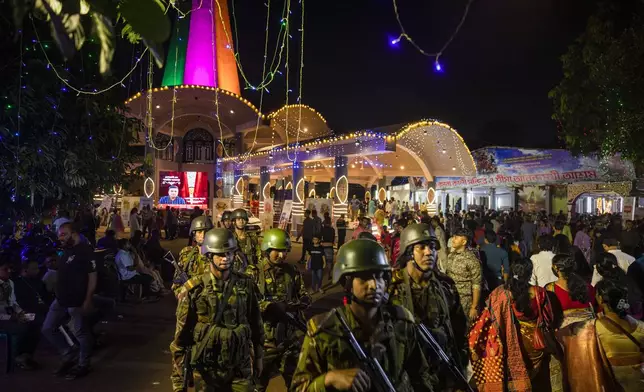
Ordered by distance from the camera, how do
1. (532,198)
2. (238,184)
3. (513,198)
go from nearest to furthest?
(532,198) → (513,198) → (238,184)

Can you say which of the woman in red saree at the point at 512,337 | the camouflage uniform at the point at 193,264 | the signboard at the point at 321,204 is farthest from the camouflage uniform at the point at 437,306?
the signboard at the point at 321,204

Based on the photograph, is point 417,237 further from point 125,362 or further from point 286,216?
point 286,216

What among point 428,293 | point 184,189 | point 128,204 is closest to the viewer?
point 428,293

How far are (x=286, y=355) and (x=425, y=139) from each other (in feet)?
59.6

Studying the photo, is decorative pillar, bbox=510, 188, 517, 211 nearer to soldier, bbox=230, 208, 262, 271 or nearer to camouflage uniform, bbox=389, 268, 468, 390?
soldier, bbox=230, 208, 262, 271

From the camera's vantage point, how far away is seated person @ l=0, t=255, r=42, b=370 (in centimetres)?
609

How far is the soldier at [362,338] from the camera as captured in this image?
220 centimetres

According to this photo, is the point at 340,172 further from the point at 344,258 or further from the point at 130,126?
the point at 344,258

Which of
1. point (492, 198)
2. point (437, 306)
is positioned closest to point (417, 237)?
point (437, 306)

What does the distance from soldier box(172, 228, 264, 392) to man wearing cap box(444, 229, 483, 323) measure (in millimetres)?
2786

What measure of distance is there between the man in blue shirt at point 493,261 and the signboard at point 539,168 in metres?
17.6

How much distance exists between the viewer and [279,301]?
534 cm

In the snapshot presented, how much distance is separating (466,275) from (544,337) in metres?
1.44

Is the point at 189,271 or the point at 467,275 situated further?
the point at 189,271
